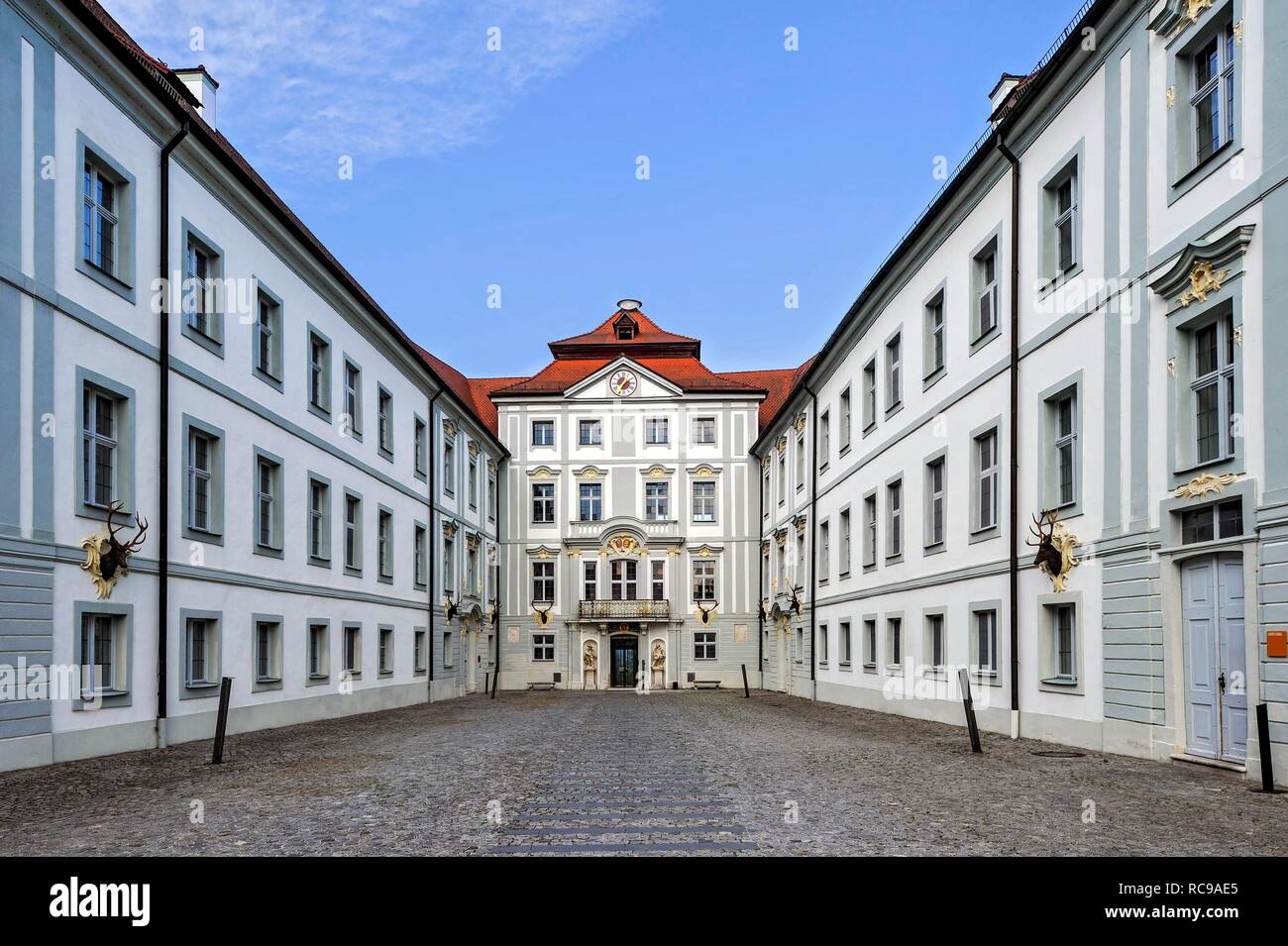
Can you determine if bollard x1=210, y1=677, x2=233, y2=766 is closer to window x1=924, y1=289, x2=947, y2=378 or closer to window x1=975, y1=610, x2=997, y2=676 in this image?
window x1=975, y1=610, x2=997, y2=676

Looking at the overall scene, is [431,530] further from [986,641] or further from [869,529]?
[986,641]

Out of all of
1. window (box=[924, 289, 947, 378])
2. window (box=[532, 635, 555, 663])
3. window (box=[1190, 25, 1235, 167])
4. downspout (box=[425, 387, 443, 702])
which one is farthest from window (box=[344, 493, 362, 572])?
window (box=[1190, 25, 1235, 167])

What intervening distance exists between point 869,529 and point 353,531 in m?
13.2

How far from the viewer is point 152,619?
52.7 ft

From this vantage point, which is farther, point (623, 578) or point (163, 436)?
point (623, 578)

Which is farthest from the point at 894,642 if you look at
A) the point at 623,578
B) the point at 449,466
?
the point at 623,578

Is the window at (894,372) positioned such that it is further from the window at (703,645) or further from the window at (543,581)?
the window at (543,581)

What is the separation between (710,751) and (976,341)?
9215 mm

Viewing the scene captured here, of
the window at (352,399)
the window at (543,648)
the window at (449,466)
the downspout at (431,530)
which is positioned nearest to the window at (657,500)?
the window at (543,648)

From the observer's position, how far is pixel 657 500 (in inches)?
1827

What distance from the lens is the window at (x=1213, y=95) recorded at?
12.0 meters

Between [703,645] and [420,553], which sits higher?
[420,553]

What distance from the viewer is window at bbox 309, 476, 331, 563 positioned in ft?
78.7

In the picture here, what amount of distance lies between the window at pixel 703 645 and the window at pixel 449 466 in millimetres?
13496
